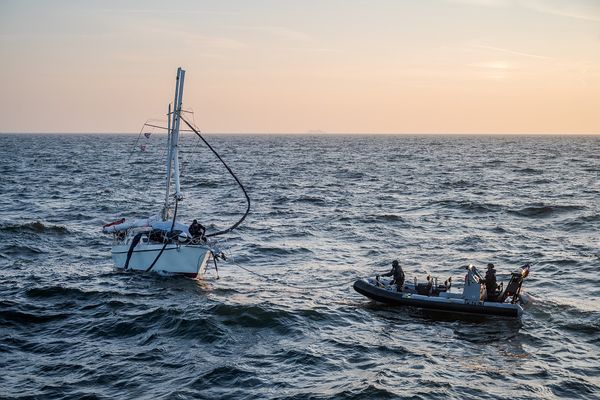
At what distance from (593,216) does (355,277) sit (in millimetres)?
26583

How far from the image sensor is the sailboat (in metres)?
30.3

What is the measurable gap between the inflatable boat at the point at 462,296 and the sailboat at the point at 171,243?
7757mm

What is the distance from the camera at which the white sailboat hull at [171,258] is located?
30.2 meters

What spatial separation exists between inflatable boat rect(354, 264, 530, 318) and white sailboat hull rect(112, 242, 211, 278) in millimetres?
8228

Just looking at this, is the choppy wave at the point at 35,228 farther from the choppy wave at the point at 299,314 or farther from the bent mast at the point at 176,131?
the bent mast at the point at 176,131

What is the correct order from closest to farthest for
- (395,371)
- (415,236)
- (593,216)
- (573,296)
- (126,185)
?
(395,371) → (573,296) → (415,236) → (593,216) → (126,185)

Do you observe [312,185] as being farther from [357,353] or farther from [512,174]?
[357,353]

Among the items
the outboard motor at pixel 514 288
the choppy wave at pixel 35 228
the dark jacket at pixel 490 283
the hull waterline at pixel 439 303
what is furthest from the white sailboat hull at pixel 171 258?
the outboard motor at pixel 514 288

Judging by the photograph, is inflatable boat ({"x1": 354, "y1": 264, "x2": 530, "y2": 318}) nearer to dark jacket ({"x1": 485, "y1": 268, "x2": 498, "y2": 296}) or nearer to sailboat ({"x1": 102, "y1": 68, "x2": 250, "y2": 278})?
dark jacket ({"x1": 485, "y1": 268, "x2": 498, "y2": 296})

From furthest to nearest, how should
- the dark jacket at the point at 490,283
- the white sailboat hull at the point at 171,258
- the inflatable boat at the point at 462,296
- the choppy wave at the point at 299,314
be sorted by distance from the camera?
the white sailboat hull at the point at 171,258 < the dark jacket at the point at 490,283 < the inflatable boat at the point at 462,296 < the choppy wave at the point at 299,314

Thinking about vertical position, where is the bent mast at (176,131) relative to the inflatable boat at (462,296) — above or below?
above

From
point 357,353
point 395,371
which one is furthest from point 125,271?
point 395,371

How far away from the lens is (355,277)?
31.6m

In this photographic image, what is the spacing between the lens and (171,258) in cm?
3048
